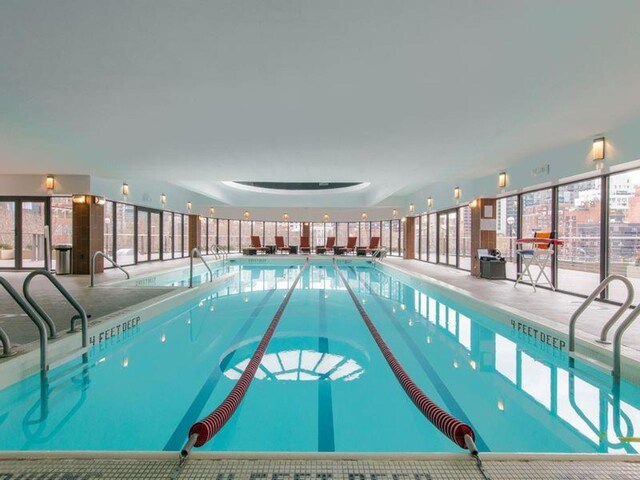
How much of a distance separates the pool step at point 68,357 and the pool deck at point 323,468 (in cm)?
164

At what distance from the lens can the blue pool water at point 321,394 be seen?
2.35 meters

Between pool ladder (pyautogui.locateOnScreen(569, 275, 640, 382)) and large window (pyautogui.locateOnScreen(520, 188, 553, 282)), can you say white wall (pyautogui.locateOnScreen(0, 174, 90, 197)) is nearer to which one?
pool ladder (pyautogui.locateOnScreen(569, 275, 640, 382))

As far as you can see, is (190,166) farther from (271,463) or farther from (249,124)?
(271,463)

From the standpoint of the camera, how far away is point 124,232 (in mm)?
11805

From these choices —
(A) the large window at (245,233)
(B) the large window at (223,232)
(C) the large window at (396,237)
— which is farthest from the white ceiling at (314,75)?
(A) the large window at (245,233)

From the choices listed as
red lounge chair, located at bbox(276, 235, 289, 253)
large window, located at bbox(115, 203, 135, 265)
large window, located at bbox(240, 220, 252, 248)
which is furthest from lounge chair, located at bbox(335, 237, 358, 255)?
large window, located at bbox(115, 203, 135, 265)

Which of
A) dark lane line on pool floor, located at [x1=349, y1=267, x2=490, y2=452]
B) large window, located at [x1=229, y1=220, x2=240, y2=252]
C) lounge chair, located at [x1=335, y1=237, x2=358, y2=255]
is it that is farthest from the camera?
large window, located at [x1=229, y1=220, x2=240, y2=252]

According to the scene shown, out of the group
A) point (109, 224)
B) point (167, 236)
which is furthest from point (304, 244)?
point (109, 224)

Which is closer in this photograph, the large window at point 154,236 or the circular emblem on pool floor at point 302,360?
→ the circular emblem on pool floor at point 302,360

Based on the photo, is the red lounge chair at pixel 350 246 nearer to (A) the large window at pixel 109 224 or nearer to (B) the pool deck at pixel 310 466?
(A) the large window at pixel 109 224

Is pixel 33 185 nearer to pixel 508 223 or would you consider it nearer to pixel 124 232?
pixel 124 232

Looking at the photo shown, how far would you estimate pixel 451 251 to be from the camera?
12930 millimetres

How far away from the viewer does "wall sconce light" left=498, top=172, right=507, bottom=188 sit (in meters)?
7.77

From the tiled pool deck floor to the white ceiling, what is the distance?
267cm
